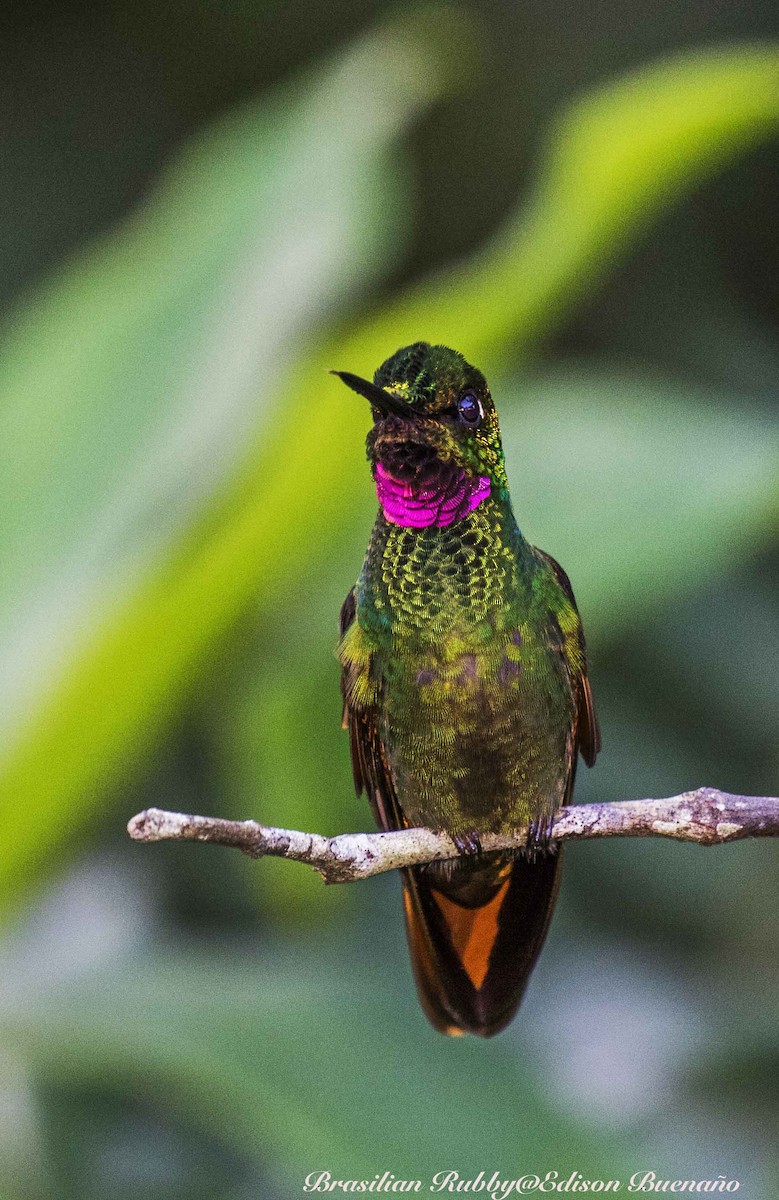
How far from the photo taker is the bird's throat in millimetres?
1075

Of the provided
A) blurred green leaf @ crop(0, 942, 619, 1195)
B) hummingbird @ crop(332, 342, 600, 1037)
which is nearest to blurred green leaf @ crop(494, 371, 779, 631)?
hummingbird @ crop(332, 342, 600, 1037)

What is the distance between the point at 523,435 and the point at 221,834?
3.87 ft

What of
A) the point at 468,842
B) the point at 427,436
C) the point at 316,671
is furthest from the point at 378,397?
the point at 316,671

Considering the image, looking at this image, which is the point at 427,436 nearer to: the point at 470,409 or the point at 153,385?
the point at 470,409

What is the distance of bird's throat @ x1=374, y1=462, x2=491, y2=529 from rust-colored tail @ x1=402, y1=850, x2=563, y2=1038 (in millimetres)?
362

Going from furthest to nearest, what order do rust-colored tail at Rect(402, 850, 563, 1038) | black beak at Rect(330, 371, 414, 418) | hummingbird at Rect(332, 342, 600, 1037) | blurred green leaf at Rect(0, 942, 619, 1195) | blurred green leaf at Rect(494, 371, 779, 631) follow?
blurred green leaf at Rect(0, 942, 619, 1195) < blurred green leaf at Rect(494, 371, 779, 631) < rust-colored tail at Rect(402, 850, 563, 1038) < hummingbird at Rect(332, 342, 600, 1037) < black beak at Rect(330, 371, 414, 418)

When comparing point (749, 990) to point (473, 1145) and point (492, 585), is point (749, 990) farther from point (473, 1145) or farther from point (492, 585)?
point (492, 585)

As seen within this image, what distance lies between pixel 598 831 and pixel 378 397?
0.37 metres

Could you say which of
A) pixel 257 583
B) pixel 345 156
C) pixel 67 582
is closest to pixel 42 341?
pixel 345 156

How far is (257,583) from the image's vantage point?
160cm

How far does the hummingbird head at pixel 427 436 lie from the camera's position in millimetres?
1060

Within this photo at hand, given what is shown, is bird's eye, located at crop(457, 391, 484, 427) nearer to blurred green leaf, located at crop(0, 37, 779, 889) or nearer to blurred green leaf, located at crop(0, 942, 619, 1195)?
blurred green leaf, located at crop(0, 37, 779, 889)

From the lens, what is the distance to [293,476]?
59.2 inches

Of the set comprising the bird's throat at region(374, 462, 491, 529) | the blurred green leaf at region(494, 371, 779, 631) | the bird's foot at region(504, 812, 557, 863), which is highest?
the blurred green leaf at region(494, 371, 779, 631)
